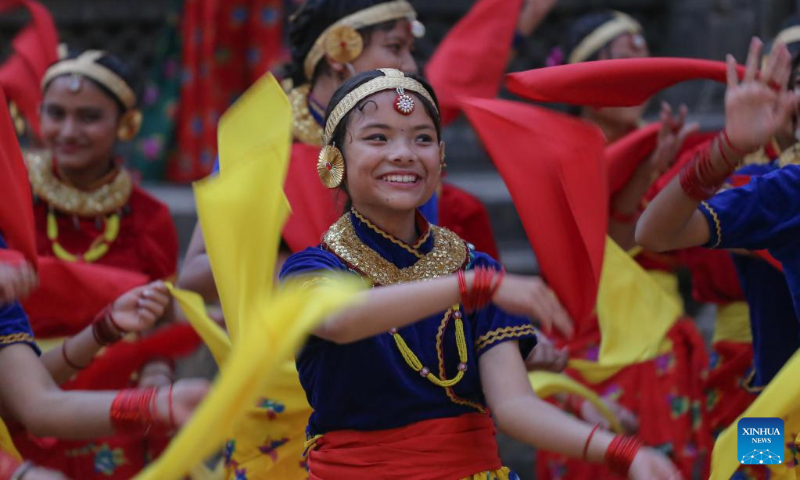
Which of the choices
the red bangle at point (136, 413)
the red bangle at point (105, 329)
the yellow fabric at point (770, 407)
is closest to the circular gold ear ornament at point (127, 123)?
the red bangle at point (105, 329)

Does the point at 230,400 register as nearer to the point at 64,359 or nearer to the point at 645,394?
the point at 64,359

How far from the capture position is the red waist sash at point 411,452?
296 centimetres

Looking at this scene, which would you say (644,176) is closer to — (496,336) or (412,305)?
(496,336)

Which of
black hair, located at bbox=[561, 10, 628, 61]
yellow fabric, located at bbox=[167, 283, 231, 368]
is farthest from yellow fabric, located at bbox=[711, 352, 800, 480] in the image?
black hair, located at bbox=[561, 10, 628, 61]

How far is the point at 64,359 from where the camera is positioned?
3.67m

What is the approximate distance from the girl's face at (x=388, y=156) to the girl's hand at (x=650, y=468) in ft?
2.61

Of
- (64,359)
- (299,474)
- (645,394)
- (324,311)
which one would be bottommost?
(645,394)

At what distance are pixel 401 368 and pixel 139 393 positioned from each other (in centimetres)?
58

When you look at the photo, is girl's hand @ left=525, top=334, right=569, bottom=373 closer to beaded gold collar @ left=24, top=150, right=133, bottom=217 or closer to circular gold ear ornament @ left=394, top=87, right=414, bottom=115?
circular gold ear ornament @ left=394, top=87, right=414, bottom=115

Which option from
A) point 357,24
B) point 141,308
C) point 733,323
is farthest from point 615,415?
point 141,308

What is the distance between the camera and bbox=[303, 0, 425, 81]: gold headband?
4.07m

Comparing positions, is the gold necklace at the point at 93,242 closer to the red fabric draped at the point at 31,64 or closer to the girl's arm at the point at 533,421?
the red fabric draped at the point at 31,64

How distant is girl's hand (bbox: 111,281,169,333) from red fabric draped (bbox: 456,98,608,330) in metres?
0.93

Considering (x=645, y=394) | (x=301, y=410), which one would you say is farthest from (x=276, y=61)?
(x=301, y=410)
